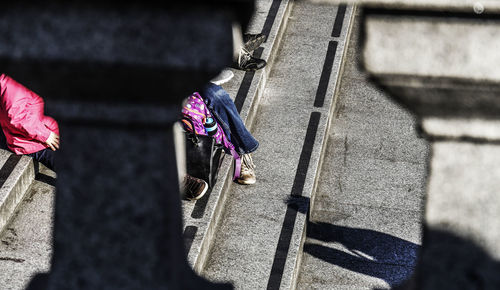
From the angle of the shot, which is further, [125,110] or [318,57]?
[318,57]

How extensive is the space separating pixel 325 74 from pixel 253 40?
1072 mm

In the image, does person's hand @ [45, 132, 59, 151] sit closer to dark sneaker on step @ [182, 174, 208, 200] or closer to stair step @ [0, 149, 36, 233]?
stair step @ [0, 149, 36, 233]

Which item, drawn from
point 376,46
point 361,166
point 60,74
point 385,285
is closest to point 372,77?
point 376,46

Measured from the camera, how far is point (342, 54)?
10.6 metres

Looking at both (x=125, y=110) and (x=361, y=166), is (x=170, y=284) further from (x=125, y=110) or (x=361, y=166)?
(x=361, y=166)

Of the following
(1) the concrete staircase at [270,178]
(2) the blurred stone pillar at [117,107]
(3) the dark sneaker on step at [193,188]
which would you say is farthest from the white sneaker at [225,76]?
(2) the blurred stone pillar at [117,107]

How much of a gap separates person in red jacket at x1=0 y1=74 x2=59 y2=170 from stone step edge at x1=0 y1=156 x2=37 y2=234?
13 centimetres

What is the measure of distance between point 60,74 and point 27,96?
5.18m

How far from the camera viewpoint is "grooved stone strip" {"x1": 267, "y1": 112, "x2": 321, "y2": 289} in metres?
6.79

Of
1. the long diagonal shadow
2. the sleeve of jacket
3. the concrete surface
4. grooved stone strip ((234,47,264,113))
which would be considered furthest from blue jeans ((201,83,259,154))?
the concrete surface

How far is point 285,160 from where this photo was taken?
8.46 meters

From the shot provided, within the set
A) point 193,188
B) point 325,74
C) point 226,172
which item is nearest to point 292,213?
point 226,172

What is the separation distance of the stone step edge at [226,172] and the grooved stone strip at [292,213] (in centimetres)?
65

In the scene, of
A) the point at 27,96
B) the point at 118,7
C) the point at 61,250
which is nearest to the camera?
the point at 118,7
